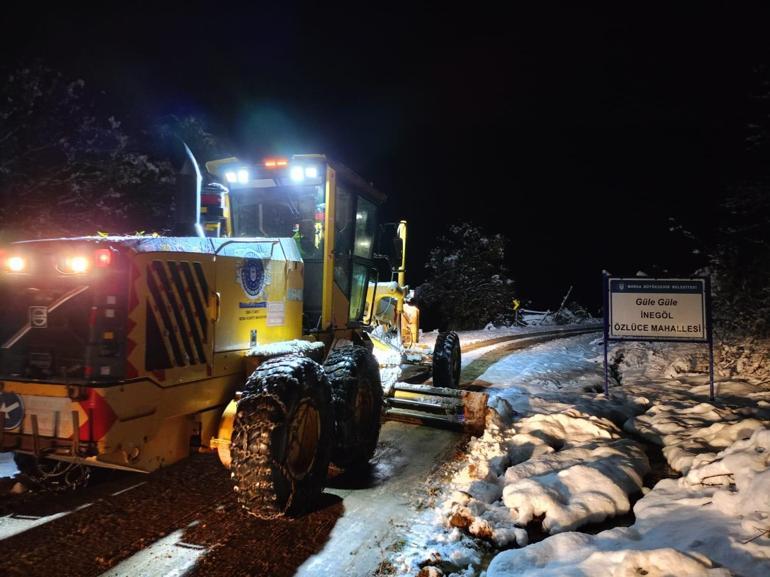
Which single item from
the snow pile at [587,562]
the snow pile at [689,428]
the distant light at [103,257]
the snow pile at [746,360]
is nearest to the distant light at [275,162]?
the distant light at [103,257]

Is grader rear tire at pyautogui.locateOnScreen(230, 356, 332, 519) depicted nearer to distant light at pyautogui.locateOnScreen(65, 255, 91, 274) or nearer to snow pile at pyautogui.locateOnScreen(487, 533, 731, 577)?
distant light at pyautogui.locateOnScreen(65, 255, 91, 274)

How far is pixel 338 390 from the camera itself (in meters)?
5.12

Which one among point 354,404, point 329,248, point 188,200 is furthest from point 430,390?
point 188,200

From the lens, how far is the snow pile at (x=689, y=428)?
5.71 meters

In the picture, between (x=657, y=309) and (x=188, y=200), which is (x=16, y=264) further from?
(x=657, y=309)

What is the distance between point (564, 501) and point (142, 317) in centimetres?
352

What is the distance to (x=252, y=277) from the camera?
4863 mm

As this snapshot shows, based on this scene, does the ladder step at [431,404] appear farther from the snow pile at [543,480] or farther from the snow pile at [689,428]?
the snow pile at [689,428]

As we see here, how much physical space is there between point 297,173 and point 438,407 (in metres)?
3.52

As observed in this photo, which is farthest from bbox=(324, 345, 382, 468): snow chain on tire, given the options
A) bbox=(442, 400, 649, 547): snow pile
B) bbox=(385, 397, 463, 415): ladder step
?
bbox=(385, 397, 463, 415): ladder step

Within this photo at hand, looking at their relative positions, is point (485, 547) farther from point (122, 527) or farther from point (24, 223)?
point (24, 223)

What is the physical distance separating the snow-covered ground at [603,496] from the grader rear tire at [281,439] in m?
0.90

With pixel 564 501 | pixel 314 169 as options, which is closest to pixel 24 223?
pixel 314 169

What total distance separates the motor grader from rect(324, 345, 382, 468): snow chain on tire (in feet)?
0.06
